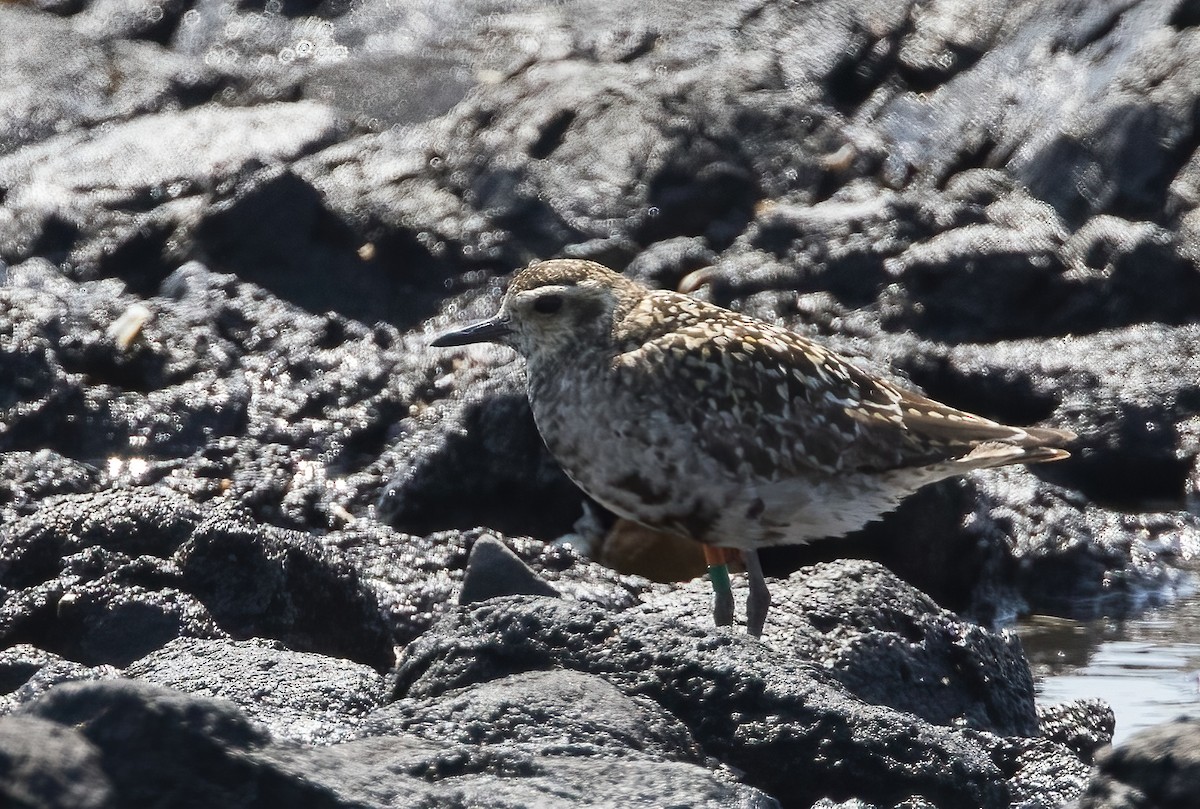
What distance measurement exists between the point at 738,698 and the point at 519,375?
4.71m

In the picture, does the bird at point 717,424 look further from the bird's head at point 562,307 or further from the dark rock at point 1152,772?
the dark rock at point 1152,772

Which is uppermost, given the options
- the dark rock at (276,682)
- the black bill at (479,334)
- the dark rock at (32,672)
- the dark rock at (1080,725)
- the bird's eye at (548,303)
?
the bird's eye at (548,303)

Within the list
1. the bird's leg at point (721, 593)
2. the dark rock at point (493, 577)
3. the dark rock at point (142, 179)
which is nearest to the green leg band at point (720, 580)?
the bird's leg at point (721, 593)

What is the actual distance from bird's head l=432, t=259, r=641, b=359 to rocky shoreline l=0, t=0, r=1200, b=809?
3.36ft

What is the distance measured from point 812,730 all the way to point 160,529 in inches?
130

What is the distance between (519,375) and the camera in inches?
396

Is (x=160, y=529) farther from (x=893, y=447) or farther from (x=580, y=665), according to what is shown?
(x=893, y=447)

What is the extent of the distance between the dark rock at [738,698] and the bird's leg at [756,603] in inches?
45.1

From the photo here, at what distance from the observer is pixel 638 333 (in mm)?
7371

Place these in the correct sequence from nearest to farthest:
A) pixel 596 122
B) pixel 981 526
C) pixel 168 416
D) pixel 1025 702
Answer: pixel 1025 702, pixel 981 526, pixel 168 416, pixel 596 122

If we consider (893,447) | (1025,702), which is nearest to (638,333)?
(893,447)

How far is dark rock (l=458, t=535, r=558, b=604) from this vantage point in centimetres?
670

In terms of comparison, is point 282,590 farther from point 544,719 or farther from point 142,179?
point 142,179

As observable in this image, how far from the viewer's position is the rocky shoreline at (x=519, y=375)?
5.41m
